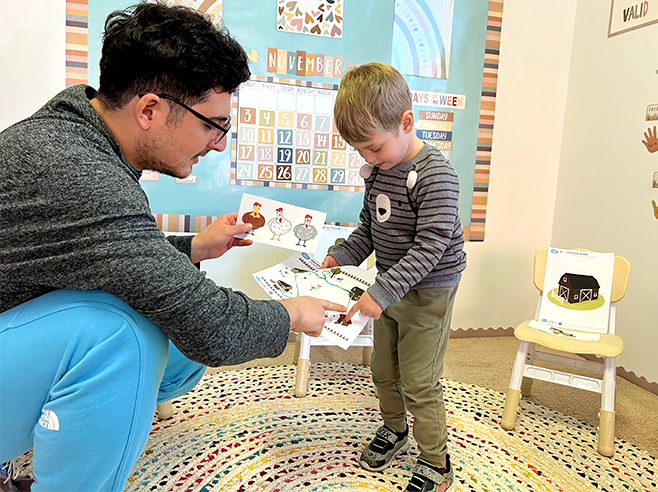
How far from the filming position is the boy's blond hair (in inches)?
42.4

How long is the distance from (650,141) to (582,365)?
91 cm

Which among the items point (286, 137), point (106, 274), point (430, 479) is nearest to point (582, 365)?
point (430, 479)

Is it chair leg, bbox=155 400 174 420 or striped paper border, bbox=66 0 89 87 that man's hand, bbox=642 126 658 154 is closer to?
chair leg, bbox=155 400 174 420

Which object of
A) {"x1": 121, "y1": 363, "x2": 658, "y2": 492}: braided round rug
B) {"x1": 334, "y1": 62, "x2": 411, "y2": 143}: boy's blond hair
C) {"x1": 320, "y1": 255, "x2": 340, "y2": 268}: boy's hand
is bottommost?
{"x1": 121, "y1": 363, "x2": 658, "y2": 492}: braided round rug

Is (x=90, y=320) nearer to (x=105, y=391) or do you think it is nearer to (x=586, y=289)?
(x=105, y=391)

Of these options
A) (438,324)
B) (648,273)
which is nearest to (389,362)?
(438,324)

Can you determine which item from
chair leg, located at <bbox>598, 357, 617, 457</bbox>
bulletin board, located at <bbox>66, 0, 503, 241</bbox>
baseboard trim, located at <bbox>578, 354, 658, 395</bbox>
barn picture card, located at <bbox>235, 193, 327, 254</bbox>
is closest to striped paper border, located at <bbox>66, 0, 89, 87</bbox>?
bulletin board, located at <bbox>66, 0, 503, 241</bbox>

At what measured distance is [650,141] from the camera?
72.9 inches

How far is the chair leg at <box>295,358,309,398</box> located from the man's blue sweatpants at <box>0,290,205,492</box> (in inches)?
34.3

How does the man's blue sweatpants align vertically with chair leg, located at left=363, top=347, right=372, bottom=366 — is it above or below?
above

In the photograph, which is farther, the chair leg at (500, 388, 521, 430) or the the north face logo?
the chair leg at (500, 388, 521, 430)

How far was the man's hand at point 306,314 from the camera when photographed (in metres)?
0.92

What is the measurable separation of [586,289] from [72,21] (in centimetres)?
203

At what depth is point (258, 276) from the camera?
1228mm
